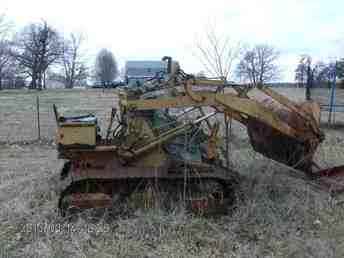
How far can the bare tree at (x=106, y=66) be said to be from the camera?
224 feet

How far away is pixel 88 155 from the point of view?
481 cm

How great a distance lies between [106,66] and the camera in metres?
72.0

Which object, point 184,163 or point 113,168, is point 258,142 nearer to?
point 184,163

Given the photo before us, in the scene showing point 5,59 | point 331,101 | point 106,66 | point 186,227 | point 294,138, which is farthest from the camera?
point 106,66

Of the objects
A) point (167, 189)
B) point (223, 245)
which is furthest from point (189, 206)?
point (223, 245)

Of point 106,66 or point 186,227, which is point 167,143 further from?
point 106,66

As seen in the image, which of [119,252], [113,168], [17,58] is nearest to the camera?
[119,252]

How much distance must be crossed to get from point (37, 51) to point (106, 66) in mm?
17207

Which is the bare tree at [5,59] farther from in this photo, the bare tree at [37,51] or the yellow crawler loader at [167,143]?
the yellow crawler loader at [167,143]

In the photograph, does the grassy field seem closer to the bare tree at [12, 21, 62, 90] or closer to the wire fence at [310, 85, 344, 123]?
the wire fence at [310, 85, 344, 123]

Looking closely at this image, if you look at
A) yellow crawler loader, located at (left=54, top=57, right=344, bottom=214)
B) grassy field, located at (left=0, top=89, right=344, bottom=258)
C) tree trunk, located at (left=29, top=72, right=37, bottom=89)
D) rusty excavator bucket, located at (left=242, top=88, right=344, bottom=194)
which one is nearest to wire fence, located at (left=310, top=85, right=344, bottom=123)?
rusty excavator bucket, located at (left=242, top=88, right=344, bottom=194)

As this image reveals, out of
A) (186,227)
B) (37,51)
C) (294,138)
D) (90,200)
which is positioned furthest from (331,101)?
(37,51)

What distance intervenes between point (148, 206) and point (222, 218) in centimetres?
92

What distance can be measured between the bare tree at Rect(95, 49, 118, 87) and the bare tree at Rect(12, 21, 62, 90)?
1000 cm
